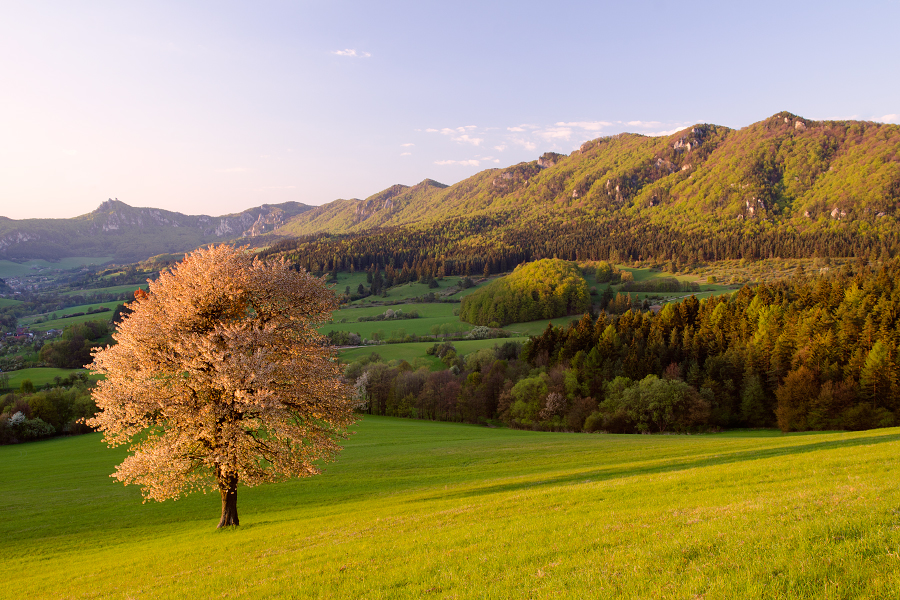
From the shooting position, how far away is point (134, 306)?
67.9ft

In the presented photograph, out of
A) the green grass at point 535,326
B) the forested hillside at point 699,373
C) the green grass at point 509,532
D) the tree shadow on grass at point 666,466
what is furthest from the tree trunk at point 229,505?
the green grass at point 535,326

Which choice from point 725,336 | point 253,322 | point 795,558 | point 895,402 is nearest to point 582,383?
point 725,336

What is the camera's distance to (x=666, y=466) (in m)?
24.8

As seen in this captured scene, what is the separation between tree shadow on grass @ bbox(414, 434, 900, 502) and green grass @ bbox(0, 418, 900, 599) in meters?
0.24

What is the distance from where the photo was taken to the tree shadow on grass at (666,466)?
Result: 911 inches

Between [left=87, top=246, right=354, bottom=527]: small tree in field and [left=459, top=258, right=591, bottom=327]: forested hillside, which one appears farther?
[left=459, top=258, right=591, bottom=327]: forested hillside

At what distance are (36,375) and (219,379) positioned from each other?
113m

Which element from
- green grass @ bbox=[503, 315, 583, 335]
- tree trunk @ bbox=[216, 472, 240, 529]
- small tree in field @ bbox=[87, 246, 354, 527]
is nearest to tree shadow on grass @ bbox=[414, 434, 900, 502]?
small tree in field @ bbox=[87, 246, 354, 527]

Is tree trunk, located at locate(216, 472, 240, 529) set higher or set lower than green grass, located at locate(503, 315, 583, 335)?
higher

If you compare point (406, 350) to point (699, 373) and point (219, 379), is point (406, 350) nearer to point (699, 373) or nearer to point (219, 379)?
point (699, 373)

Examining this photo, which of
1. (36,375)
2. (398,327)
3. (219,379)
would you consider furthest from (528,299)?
(219,379)

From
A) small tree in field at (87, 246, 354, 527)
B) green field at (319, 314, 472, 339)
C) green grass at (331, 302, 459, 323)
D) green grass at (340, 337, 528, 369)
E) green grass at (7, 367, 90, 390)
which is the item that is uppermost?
small tree in field at (87, 246, 354, 527)

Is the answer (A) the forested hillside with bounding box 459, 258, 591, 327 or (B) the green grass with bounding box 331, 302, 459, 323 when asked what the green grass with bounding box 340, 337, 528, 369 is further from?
(B) the green grass with bounding box 331, 302, 459, 323

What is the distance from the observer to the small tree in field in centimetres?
1895
